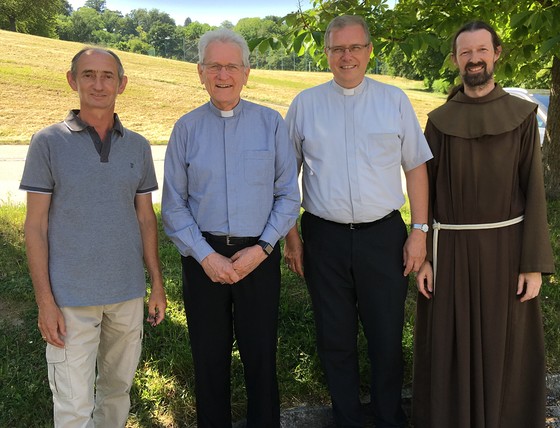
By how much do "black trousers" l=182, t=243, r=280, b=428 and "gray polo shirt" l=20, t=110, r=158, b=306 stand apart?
0.40m

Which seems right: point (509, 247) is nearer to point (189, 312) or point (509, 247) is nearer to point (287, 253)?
point (287, 253)

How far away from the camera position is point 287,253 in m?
3.21

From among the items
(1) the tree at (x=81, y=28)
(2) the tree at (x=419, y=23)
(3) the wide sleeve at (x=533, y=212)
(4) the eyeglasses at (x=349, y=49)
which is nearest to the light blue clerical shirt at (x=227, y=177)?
(4) the eyeglasses at (x=349, y=49)

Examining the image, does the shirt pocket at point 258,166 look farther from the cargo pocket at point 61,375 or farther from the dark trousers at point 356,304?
the cargo pocket at point 61,375

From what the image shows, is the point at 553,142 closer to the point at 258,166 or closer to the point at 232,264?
the point at 258,166

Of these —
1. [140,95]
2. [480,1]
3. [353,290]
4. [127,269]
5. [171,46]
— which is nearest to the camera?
[127,269]

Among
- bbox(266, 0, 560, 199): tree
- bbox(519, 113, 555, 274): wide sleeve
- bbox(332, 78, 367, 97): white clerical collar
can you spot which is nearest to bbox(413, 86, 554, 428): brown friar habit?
bbox(519, 113, 555, 274): wide sleeve

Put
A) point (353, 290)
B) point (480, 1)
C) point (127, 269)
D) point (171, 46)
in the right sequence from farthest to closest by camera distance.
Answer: point (171, 46)
point (480, 1)
point (353, 290)
point (127, 269)

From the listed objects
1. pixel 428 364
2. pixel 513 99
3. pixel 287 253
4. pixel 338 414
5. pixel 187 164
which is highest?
pixel 513 99

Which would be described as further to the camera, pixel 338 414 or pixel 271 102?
pixel 271 102

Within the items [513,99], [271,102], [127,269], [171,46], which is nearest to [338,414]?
[127,269]

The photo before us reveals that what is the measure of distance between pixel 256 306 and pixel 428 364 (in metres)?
1.08

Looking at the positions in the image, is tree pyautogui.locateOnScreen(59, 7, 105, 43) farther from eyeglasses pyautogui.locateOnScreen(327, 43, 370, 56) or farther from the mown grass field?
eyeglasses pyautogui.locateOnScreen(327, 43, 370, 56)

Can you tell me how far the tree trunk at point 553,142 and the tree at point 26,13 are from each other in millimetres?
55720
